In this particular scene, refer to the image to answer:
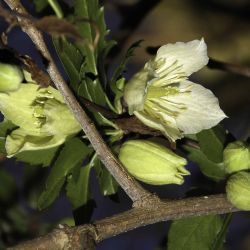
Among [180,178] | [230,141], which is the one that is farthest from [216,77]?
[180,178]

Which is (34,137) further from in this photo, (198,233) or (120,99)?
(198,233)

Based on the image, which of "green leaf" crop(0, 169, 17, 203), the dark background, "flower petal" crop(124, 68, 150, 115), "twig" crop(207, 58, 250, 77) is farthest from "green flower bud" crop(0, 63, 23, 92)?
the dark background

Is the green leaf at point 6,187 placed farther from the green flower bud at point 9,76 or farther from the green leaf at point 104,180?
the green flower bud at point 9,76

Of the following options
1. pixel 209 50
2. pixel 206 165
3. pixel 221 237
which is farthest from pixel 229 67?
pixel 209 50

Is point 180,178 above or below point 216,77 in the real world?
above

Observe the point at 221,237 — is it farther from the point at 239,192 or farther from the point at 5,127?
the point at 5,127

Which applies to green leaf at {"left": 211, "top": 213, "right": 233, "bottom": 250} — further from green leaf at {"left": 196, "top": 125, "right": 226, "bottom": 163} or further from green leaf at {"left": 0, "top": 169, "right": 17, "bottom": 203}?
green leaf at {"left": 0, "top": 169, "right": 17, "bottom": 203}

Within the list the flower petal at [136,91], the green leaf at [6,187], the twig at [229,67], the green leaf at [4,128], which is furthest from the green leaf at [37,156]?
the green leaf at [6,187]
